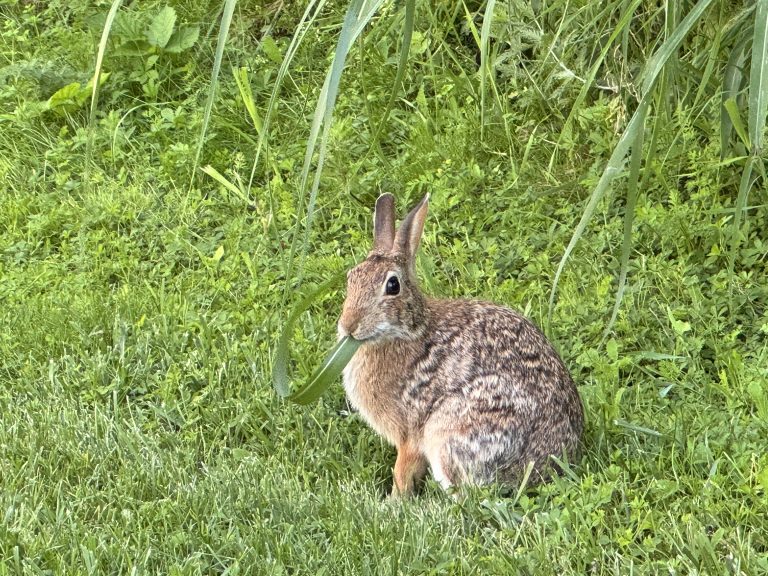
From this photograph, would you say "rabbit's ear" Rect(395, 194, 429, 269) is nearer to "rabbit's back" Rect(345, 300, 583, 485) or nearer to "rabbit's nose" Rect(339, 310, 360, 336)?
"rabbit's back" Rect(345, 300, 583, 485)

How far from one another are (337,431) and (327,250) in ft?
4.13

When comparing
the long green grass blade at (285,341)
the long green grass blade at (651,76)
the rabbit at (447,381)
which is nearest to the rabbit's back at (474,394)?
the rabbit at (447,381)

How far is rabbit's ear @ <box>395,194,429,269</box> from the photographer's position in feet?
13.7

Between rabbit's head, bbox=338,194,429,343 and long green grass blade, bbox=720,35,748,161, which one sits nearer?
rabbit's head, bbox=338,194,429,343

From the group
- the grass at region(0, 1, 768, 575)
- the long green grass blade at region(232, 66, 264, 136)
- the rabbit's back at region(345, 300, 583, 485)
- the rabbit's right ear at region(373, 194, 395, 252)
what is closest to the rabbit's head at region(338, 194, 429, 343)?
the rabbit's right ear at region(373, 194, 395, 252)

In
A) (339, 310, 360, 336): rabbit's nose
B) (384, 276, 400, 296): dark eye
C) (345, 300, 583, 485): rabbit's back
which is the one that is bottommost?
(345, 300, 583, 485): rabbit's back

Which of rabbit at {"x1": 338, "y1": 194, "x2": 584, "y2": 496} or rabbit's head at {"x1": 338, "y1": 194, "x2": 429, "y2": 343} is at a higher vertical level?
rabbit's head at {"x1": 338, "y1": 194, "x2": 429, "y2": 343}

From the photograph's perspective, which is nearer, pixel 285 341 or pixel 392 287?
pixel 285 341

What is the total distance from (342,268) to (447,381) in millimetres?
1226

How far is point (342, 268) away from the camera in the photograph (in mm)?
5188

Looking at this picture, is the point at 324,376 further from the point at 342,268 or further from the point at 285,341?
the point at 342,268

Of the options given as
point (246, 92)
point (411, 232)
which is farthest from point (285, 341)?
point (246, 92)

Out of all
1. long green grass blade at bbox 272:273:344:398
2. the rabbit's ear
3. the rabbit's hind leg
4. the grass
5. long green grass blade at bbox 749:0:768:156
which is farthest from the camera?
the rabbit's ear

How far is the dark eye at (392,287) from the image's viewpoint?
402 centimetres
